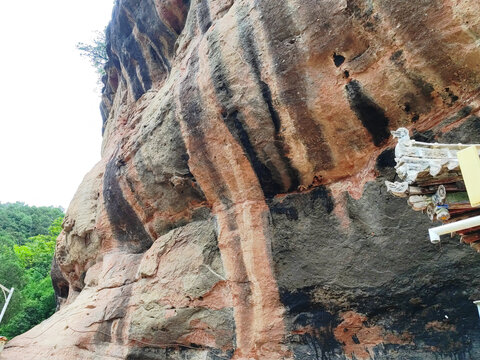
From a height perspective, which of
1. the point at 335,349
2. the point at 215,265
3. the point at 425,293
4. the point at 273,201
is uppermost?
the point at 273,201

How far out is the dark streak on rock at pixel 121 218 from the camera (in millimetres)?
9297

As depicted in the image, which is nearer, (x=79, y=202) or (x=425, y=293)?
(x=425, y=293)

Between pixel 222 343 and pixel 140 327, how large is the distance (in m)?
2.01

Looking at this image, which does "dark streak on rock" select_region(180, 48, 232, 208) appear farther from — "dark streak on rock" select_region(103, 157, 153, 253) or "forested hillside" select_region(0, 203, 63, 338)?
"forested hillside" select_region(0, 203, 63, 338)

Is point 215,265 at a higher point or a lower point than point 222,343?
higher

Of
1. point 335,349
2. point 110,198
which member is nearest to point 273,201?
point 335,349

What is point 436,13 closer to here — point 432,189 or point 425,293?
point 432,189

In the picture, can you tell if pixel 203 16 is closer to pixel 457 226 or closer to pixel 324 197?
pixel 324 197

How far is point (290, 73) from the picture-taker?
5734 mm

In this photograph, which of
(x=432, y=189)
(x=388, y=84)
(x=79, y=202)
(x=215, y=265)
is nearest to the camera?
(x=432, y=189)

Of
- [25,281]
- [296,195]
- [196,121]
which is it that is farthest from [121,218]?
[25,281]

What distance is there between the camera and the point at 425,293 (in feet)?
15.7

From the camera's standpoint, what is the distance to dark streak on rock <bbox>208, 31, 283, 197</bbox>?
251 inches

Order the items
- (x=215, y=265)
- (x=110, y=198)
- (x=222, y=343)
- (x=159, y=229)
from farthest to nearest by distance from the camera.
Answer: (x=110, y=198), (x=159, y=229), (x=215, y=265), (x=222, y=343)
